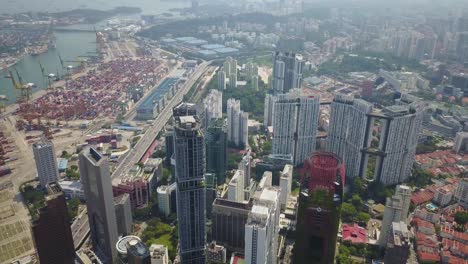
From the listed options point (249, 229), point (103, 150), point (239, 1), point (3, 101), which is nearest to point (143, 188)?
point (103, 150)

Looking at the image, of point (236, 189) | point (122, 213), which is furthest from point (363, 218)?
point (122, 213)

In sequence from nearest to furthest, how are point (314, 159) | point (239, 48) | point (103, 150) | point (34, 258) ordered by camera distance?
point (314, 159), point (34, 258), point (103, 150), point (239, 48)

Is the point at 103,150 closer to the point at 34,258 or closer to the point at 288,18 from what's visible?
the point at 34,258

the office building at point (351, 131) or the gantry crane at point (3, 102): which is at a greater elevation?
the office building at point (351, 131)

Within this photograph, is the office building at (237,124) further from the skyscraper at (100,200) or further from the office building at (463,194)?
the office building at (463,194)

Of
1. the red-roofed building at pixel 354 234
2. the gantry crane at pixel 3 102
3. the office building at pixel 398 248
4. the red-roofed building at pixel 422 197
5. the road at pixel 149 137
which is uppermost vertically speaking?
the office building at pixel 398 248

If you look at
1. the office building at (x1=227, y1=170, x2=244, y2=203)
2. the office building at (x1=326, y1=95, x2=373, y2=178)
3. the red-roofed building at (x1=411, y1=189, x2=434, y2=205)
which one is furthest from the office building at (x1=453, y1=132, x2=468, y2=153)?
the office building at (x1=227, y1=170, x2=244, y2=203)

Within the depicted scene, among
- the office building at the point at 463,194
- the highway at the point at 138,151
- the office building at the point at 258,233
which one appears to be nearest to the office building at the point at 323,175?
the office building at the point at 258,233

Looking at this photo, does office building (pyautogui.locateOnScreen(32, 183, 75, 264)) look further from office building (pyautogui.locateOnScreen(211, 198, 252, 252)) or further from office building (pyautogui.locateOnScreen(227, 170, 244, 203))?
office building (pyautogui.locateOnScreen(227, 170, 244, 203))
